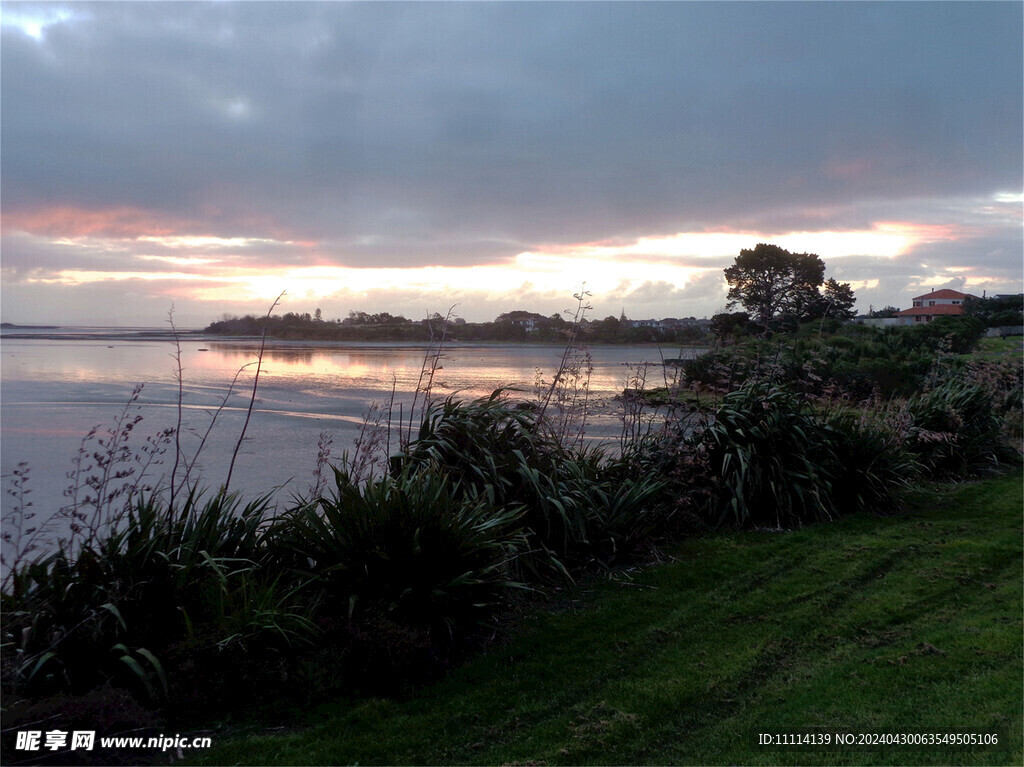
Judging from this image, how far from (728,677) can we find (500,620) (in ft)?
5.49

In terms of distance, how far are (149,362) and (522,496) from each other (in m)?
28.6

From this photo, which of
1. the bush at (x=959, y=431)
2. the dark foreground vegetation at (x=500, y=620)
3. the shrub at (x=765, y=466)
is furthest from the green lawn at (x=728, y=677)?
the bush at (x=959, y=431)

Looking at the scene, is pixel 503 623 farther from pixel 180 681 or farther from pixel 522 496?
pixel 180 681

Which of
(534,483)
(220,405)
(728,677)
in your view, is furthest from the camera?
(220,405)

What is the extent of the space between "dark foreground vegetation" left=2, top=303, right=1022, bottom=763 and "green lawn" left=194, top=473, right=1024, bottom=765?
0.02 m

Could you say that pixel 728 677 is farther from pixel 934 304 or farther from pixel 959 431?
pixel 934 304

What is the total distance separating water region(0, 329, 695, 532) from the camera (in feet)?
32.9

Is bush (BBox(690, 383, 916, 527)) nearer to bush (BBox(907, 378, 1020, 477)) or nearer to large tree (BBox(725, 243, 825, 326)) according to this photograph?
bush (BBox(907, 378, 1020, 477))

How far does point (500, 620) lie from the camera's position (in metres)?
5.44

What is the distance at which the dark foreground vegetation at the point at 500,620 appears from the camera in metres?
3.87

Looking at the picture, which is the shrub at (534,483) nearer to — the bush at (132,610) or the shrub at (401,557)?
the shrub at (401,557)

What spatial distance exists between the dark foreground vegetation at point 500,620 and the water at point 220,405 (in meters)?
1.33

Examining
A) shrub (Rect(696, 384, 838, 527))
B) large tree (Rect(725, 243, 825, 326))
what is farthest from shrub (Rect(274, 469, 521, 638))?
large tree (Rect(725, 243, 825, 326))

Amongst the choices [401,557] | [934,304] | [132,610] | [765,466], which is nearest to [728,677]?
[401,557]
